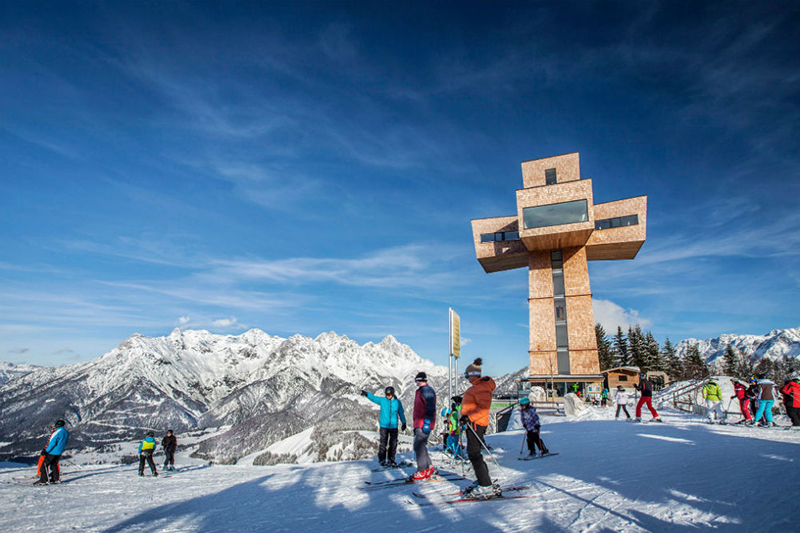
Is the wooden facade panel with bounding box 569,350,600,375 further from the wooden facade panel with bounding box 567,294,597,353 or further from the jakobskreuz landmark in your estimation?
the wooden facade panel with bounding box 567,294,597,353

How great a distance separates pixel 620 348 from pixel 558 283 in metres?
34.9

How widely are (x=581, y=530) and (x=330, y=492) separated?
5.53 m

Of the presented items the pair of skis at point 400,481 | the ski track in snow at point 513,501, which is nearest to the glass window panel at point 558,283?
the ski track in snow at point 513,501

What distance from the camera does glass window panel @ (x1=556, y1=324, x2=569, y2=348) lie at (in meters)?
39.2

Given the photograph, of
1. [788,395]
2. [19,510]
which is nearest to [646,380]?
[788,395]

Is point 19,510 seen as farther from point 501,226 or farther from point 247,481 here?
point 501,226

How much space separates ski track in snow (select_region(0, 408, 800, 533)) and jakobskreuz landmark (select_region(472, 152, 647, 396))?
1013 inches

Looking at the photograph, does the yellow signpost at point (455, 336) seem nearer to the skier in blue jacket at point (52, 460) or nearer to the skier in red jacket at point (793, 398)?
the skier in red jacket at point (793, 398)

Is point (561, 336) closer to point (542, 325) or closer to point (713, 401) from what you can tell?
point (542, 325)

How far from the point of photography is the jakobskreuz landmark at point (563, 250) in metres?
37.8

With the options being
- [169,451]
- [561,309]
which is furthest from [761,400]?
[561,309]

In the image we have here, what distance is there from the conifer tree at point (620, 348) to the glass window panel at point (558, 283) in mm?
32619

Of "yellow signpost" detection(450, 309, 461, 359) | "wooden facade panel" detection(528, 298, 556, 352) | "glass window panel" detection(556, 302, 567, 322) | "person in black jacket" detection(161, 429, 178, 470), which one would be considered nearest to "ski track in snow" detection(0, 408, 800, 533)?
"yellow signpost" detection(450, 309, 461, 359)

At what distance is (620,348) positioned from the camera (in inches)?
2662
